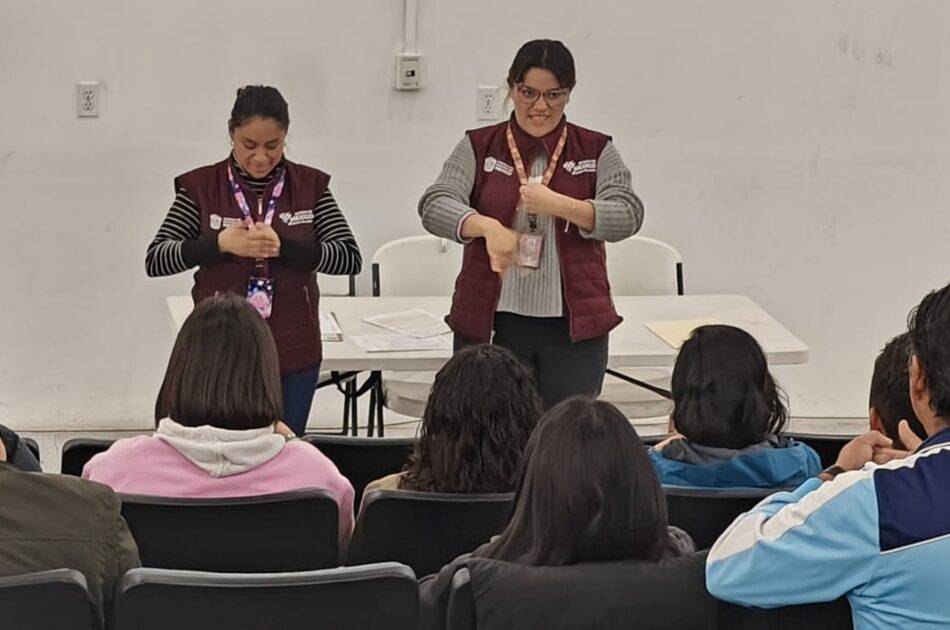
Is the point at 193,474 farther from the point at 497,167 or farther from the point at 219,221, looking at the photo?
the point at 497,167

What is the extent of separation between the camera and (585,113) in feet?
18.0

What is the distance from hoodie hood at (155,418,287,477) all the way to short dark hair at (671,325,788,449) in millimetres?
827

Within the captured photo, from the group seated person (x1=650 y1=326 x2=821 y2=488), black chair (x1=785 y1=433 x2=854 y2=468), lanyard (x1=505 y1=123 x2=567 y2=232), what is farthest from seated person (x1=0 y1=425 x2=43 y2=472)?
black chair (x1=785 y1=433 x2=854 y2=468)

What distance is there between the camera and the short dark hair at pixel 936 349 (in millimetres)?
1868

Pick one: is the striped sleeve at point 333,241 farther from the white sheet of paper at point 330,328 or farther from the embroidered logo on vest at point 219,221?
the white sheet of paper at point 330,328

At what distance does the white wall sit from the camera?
5.18 m

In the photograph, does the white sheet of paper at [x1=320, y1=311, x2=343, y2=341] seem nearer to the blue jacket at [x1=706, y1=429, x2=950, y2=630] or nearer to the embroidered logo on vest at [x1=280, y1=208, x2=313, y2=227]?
the embroidered logo on vest at [x1=280, y1=208, x2=313, y2=227]

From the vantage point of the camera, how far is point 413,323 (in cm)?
441

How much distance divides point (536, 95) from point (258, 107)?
2.31 feet

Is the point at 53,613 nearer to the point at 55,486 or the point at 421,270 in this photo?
the point at 55,486

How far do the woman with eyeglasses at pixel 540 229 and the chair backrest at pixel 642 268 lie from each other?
57.0 inches

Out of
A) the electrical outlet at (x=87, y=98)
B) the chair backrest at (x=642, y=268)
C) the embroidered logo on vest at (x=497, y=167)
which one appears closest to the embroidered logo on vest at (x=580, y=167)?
the embroidered logo on vest at (x=497, y=167)

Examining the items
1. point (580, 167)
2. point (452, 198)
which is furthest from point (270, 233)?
point (580, 167)

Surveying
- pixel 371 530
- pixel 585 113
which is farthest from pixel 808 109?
pixel 371 530
